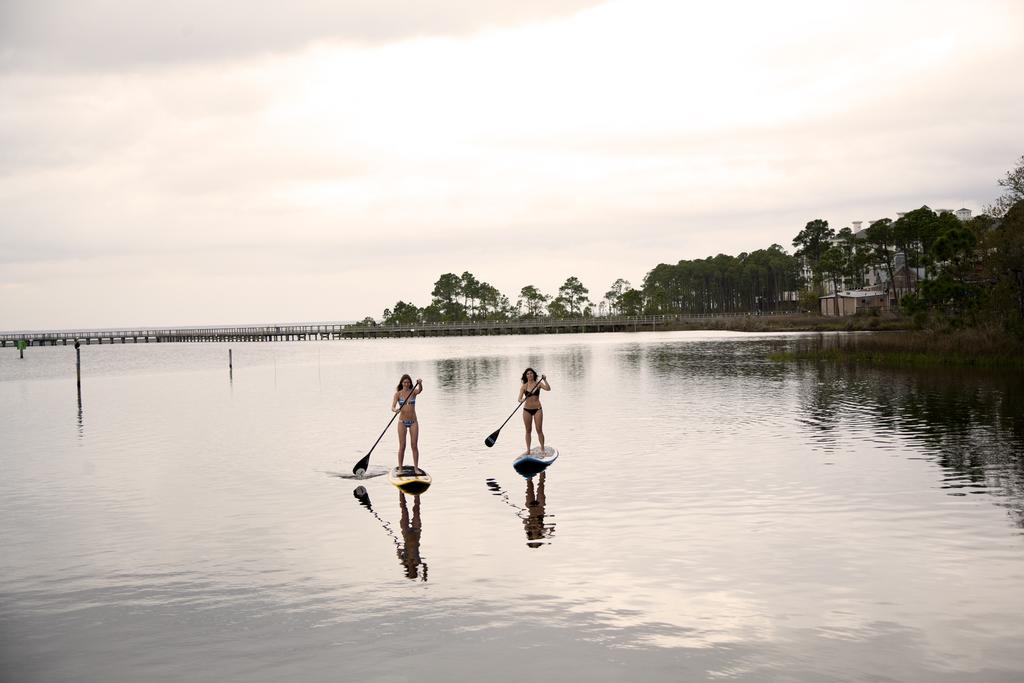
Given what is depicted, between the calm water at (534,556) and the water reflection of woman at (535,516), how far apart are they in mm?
109

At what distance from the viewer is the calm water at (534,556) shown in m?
10.0

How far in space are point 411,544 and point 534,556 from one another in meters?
2.30

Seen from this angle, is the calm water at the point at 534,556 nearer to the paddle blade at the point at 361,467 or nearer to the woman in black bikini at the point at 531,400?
the paddle blade at the point at 361,467

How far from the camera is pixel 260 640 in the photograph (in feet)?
35.1

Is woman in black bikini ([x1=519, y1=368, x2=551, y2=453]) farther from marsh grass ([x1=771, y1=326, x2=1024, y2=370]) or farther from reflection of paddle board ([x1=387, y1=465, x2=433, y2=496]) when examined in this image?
marsh grass ([x1=771, y1=326, x2=1024, y2=370])

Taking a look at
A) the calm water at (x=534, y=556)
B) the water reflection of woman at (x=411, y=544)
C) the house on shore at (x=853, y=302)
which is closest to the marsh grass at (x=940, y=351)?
the calm water at (x=534, y=556)

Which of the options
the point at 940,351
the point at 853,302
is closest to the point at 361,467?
the point at 940,351

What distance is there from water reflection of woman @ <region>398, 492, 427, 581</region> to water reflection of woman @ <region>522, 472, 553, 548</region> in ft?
6.16

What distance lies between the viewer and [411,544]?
15.1 m

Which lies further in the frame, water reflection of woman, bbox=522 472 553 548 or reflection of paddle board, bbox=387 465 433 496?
reflection of paddle board, bbox=387 465 433 496

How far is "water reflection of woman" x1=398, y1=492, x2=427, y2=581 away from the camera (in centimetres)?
1345

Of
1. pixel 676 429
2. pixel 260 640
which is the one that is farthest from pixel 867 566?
pixel 676 429

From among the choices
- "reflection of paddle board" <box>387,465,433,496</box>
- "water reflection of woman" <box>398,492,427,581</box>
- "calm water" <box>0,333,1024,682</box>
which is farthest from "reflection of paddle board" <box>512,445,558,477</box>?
"water reflection of woman" <box>398,492,427,581</box>

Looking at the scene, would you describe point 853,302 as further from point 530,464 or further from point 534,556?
point 534,556
